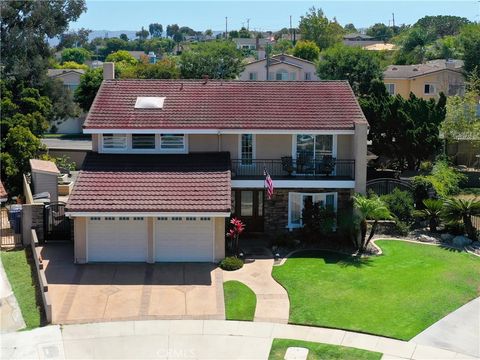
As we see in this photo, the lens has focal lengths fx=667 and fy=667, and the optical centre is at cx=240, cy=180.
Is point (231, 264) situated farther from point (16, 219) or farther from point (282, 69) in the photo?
point (282, 69)

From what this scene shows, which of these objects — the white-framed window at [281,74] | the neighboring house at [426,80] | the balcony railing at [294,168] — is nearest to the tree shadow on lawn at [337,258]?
the balcony railing at [294,168]

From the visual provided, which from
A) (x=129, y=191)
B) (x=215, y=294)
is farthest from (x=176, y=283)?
(x=129, y=191)

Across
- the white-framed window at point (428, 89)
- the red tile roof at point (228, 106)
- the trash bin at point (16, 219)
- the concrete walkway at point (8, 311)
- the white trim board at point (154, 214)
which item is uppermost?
the white-framed window at point (428, 89)

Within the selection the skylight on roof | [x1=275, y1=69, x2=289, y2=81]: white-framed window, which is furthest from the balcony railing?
[x1=275, y1=69, x2=289, y2=81]: white-framed window

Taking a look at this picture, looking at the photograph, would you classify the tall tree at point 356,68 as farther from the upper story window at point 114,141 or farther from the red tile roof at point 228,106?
the upper story window at point 114,141

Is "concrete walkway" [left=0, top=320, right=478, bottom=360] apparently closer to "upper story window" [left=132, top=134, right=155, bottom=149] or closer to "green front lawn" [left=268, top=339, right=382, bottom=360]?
"green front lawn" [left=268, top=339, right=382, bottom=360]

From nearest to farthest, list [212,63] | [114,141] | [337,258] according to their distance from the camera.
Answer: [337,258]
[114,141]
[212,63]

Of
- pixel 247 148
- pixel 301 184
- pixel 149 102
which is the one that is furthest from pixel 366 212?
pixel 149 102
